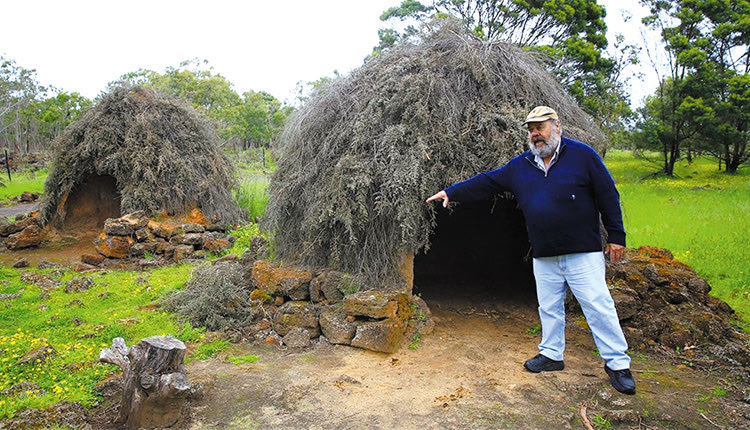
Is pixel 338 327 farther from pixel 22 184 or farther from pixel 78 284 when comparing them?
pixel 22 184

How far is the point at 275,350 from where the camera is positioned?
5.08 metres

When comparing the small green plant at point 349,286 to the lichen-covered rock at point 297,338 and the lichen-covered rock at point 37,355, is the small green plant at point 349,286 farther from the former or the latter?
the lichen-covered rock at point 37,355

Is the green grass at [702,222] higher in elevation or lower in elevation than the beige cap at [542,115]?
lower

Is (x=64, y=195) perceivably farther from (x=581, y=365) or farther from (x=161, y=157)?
(x=581, y=365)

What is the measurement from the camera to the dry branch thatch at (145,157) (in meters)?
9.97

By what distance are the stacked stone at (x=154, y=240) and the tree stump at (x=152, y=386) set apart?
19.1ft

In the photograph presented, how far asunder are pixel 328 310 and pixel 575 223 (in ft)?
9.12

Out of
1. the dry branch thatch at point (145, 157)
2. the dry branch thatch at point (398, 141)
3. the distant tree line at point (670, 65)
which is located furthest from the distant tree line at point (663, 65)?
the dry branch thatch at point (398, 141)

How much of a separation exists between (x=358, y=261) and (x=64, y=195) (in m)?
8.47

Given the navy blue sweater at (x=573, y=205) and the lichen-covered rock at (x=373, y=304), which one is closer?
the navy blue sweater at (x=573, y=205)

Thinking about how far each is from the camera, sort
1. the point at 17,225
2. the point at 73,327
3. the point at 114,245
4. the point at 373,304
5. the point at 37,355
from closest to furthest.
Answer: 1. the point at 37,355
2. the point at 373,304
3. the point at 73,327
4. the point at 114,245
5. the point at 17,225

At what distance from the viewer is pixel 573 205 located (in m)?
3.63

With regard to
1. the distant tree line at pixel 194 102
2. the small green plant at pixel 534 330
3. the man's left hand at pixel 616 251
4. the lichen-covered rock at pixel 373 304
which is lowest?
the small green plant at pixel 534 330

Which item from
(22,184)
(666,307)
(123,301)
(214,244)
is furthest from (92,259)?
(22,184)
